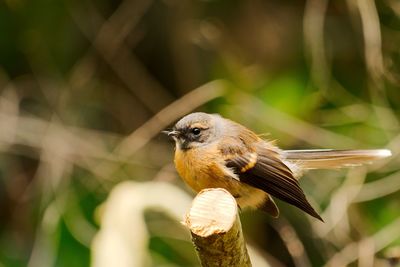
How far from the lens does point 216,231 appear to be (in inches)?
81.4

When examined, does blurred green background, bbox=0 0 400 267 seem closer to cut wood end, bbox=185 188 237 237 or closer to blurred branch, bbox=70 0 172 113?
blurred branch, bbox=70 0 172 113

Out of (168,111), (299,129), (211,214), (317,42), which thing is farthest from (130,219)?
(317,42)

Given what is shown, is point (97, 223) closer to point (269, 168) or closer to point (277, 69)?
point (269, 168)

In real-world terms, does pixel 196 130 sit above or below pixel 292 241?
above

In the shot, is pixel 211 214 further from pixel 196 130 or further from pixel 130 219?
pixel 130 219

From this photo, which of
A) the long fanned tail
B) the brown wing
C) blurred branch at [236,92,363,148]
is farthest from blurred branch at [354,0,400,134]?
the brown wing

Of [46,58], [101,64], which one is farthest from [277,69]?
[46,58]

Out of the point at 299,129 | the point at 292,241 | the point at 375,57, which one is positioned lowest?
the point at 292,241

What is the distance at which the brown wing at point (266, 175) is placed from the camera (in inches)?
121

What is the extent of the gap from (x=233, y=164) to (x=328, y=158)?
0.57 m

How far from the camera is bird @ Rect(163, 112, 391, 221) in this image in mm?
3086

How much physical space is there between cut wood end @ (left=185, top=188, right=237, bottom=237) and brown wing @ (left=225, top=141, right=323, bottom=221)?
0.84m

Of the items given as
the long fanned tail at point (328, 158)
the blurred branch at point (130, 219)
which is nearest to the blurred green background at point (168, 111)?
the blurred branch at point (130, 219)

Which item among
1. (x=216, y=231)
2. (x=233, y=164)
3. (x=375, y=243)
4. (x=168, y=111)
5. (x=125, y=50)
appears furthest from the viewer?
(x=125, y=50)
